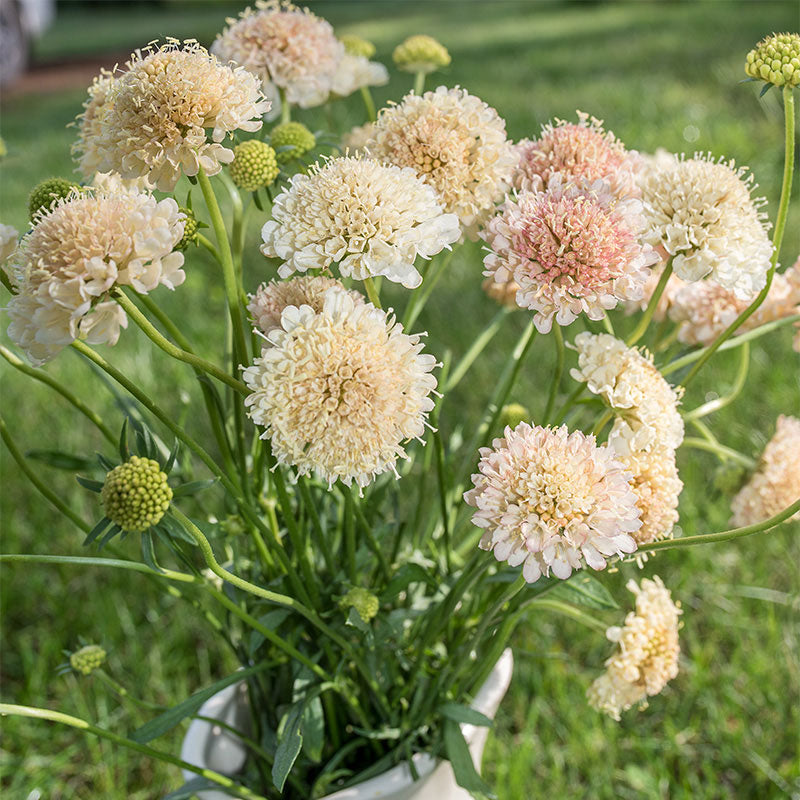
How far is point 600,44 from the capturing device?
428 centimetres

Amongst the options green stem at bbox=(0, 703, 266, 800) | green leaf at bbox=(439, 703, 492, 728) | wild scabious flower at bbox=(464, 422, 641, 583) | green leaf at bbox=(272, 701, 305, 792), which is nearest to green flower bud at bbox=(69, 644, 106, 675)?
green stem at bbox=(0, 703, 266, 800)

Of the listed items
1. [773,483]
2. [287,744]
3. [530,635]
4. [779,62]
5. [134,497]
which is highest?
[779,62]

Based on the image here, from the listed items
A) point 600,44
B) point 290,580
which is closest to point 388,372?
point 290,580

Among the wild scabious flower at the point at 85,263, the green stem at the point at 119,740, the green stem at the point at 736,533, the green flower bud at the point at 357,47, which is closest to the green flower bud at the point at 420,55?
the green flower bud at the point at 357,47

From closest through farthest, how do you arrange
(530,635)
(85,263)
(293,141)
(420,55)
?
(85,263) → (293,141) → (420,55) → (530,635)

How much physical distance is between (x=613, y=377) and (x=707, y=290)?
0.17 meters

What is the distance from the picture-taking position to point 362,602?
749mm

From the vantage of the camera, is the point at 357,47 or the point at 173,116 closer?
the point at 173,116

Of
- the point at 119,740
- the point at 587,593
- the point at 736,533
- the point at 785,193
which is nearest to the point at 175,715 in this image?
the point at 119,740

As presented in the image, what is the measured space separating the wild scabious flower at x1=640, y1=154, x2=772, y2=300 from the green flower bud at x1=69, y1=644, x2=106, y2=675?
567mm

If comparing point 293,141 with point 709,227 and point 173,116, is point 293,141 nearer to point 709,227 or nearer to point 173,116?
point 173,116

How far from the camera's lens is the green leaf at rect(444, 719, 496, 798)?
2.65ft

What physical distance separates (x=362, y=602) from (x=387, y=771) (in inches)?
8.0

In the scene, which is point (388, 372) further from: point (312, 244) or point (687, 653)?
point (687, 653)
